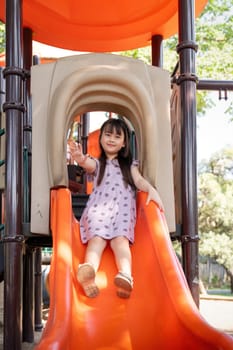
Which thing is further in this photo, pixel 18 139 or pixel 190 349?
pixel 18 139

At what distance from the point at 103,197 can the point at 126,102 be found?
895 millimetres

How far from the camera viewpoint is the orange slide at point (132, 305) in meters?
3.00

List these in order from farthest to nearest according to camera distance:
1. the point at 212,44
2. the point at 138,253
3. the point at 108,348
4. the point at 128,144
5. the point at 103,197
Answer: the point at 212,44 < the point at 128,144 < the point at 103,197 < the point at 138,253 < the point at 108,348

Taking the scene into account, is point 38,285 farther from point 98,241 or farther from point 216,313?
point 216,313

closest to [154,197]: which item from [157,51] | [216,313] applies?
[157,51]

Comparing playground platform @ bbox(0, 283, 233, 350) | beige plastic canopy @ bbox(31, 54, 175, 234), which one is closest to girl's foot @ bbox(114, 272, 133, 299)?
beige plastic canopy @ bbox(31, 54, 175, 234)

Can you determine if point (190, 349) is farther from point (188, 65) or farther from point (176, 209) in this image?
point (188, 65)

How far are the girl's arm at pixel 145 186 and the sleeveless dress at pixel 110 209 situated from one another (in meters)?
0.07

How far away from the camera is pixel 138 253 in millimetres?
3871

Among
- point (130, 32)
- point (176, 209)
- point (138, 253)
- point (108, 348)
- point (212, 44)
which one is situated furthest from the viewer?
point (212, 44)

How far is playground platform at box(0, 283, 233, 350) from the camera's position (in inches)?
293

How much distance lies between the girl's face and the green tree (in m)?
20.0

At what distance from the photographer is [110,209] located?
13.2 feet

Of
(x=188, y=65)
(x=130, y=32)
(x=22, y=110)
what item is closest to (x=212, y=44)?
(x=130, y=32)
